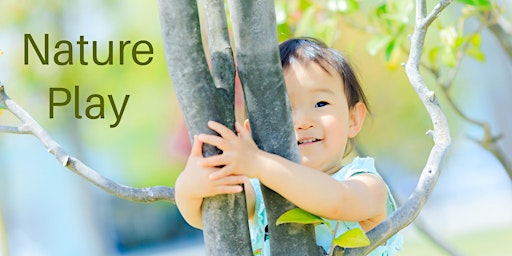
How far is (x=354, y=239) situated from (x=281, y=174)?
85 mm

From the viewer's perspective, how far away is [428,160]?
79 cm

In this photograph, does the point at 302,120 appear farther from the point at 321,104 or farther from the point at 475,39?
the point at 475,39

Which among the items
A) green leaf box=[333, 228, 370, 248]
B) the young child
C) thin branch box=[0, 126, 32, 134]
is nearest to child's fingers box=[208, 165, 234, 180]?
the young child

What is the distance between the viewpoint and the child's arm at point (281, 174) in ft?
2.27

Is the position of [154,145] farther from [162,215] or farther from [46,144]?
[46,144]

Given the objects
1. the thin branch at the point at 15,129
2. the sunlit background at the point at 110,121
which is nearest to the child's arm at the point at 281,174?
the thin branch at the point at 15,129

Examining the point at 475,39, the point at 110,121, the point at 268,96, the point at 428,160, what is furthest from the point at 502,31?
the point at 110,121

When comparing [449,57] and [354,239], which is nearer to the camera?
[354,239]

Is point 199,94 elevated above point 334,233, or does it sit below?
above

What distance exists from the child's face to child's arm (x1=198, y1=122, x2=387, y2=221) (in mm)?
153

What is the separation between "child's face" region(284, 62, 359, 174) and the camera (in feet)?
3.11

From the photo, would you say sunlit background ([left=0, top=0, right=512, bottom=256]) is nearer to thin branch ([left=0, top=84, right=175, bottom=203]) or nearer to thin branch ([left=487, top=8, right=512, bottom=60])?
thin branch ([left=487, top=8, right=512, bottom=60])

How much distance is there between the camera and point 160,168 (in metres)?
5.20

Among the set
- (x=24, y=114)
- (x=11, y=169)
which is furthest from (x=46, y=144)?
(x=11, y=169)
